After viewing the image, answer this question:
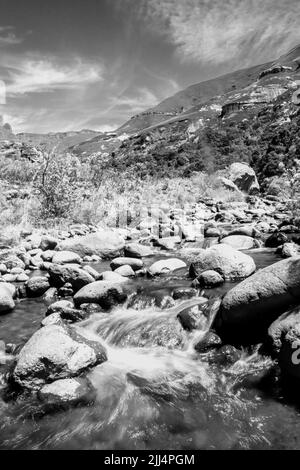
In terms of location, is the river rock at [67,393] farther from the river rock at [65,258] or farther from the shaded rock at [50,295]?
the river rock at [65,258]

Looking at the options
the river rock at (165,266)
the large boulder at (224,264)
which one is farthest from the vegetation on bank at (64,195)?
the large boulder at (224,264)

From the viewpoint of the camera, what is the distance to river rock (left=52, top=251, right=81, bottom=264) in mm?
11007

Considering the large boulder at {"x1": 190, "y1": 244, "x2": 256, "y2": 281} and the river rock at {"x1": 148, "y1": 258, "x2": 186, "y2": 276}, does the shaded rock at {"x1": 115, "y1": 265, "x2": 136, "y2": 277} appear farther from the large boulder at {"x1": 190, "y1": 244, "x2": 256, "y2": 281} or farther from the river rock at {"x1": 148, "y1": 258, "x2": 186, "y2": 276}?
the large boulder at {"x1": 190, "y1": 244, "x2": 256, "y2": 281}

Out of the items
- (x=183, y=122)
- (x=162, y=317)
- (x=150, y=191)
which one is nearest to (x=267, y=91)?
(x=183, y=122)

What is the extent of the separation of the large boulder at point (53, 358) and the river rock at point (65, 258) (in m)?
5.47

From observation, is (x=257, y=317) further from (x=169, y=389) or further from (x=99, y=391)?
(x=99, y=391)

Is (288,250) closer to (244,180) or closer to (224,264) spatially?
(224,264)

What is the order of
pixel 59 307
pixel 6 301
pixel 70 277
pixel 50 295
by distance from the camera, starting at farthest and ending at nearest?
pixel 70 277 < pixel 50 295 < pixel 6 301 < pixel 59 307

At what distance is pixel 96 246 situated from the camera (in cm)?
1251

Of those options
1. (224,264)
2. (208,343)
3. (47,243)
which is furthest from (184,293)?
(47,243)

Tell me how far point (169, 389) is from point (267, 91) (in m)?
112

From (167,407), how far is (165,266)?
5677 millimetres

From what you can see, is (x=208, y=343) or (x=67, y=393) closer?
(x=67, y=393)

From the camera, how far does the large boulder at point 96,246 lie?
40.5ft
